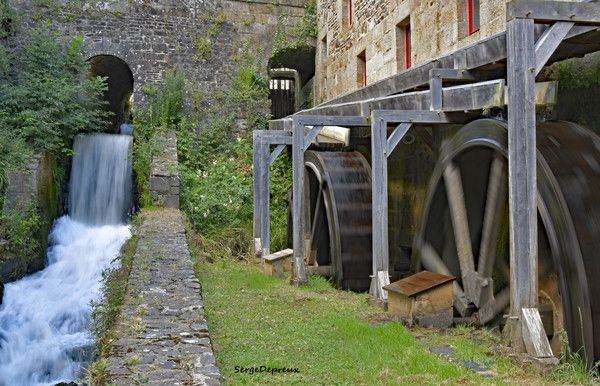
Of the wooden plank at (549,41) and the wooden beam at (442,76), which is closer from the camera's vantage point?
the wooden plank at (549,41)

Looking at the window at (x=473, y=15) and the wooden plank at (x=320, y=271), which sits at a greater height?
the window at (x=473, y=15)

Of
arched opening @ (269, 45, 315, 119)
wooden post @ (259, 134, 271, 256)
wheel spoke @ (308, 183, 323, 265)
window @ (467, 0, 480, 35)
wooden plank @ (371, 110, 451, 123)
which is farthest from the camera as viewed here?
arched opening @ (269, 45, 315, 119)

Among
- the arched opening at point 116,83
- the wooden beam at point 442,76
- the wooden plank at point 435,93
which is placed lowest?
the wooden plank at point 435,93

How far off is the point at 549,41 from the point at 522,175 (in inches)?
34.2

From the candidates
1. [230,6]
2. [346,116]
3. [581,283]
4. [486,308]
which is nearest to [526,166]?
[581,283]

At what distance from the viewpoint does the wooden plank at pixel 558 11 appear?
394cm

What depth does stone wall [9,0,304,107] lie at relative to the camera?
46.1 ft

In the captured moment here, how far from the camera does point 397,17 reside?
31.2ft

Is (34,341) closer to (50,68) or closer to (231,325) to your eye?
(231,325)

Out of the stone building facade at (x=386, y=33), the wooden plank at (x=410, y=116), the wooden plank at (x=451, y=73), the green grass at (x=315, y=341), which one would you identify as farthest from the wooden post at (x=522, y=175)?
the stone building facade at (x=386, y=33)

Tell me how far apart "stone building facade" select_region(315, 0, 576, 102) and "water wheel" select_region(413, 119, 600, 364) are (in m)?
1.97

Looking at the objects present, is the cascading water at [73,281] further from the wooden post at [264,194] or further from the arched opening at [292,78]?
the arched opening at [292,78]

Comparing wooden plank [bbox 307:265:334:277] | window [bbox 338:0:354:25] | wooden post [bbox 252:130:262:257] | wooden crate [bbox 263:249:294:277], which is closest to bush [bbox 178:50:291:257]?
wooden post [bbox 252:130:262:257]

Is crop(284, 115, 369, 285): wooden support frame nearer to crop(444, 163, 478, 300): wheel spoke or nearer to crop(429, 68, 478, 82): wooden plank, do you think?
crop(444, 163, 478, 300): wheel spoke
